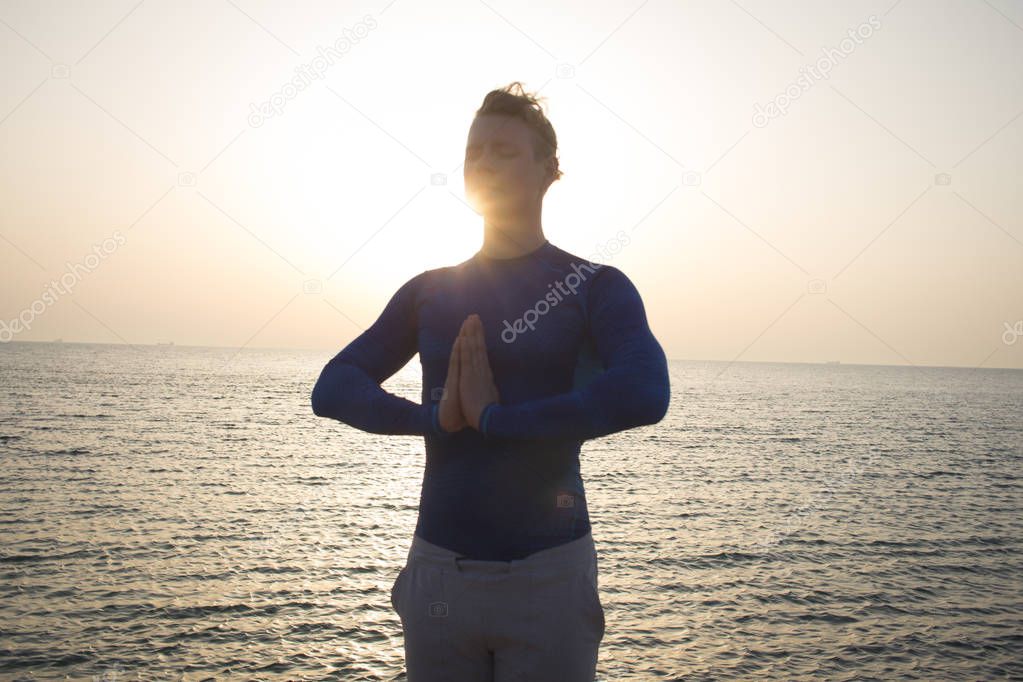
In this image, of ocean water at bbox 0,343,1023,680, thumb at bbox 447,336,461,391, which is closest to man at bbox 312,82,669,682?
thumb at bbox 447,336,461,391

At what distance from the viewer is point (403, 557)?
24844mm

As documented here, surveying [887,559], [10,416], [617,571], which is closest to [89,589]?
[617,571]

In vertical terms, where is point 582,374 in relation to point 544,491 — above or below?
above

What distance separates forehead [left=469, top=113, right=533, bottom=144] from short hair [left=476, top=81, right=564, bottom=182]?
2cm

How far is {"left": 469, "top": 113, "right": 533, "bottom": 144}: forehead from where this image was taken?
98.3 inches

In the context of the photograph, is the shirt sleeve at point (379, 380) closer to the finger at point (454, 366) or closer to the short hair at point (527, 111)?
the finger at point (454, 366)

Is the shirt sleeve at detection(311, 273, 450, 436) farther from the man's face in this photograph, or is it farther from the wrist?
the man's face

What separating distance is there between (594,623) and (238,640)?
16.6m

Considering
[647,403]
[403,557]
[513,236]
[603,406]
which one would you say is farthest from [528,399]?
[403,557]

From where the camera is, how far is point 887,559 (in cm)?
2566

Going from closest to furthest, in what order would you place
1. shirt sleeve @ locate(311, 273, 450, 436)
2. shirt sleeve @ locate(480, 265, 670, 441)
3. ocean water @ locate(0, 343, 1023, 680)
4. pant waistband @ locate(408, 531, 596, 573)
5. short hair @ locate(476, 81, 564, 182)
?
shirt sleeve @ locate(480, 265, 670, 441) < pant waistband @ locate(408, 531, 596, 573) < shirt sleeve @ locate(311, 273, 450, 436) < short hair @ locate(476, 81, 564, 182) < ocean water @ locate(0, 343, 1023, 680)

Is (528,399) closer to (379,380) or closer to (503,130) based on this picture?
(379,380)

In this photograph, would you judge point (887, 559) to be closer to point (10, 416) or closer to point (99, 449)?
point (99, 449)

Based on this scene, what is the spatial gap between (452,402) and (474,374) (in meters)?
0.11
